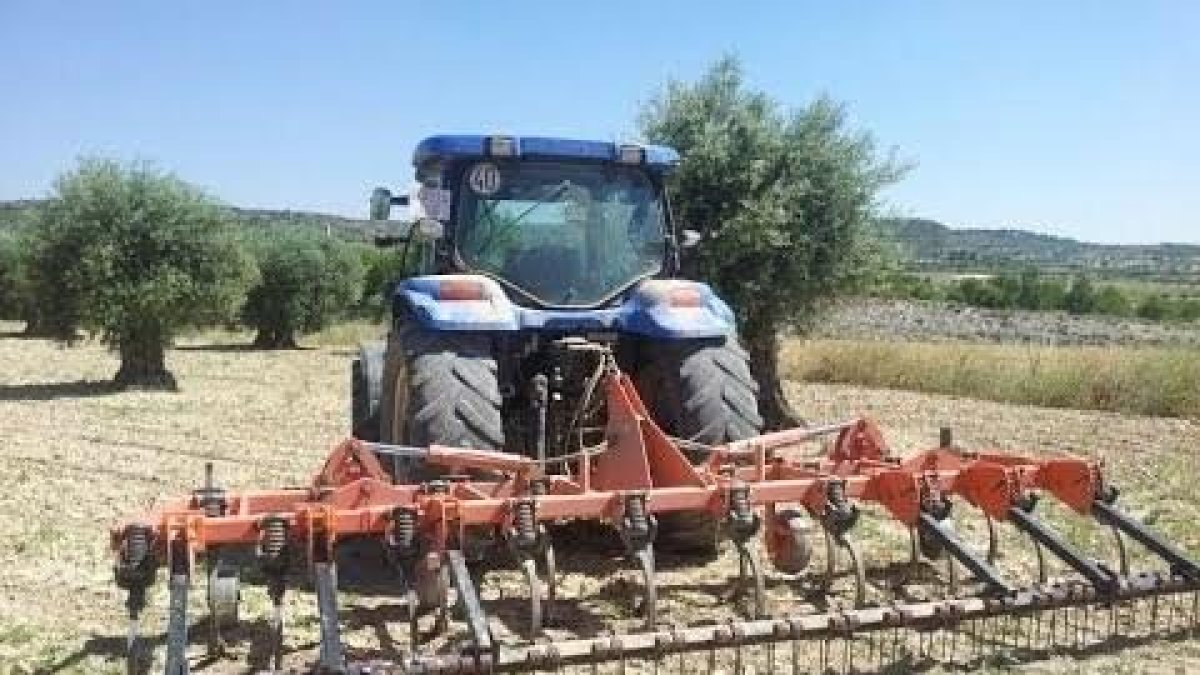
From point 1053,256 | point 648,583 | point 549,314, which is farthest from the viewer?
point 1053,256

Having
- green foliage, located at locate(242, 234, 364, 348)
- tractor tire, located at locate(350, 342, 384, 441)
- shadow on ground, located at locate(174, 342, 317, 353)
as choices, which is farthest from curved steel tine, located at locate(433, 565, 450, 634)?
green foliage, located at locate(242, 234, 364, 348)

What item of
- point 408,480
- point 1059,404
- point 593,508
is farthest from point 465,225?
point 1059,404

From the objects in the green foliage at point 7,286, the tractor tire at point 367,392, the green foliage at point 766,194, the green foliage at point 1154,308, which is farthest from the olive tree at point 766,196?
the green foliage at point 1154,308

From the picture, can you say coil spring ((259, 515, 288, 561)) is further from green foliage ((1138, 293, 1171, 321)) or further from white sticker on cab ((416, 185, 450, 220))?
green foliage ((1138, 293, 1171, 321))

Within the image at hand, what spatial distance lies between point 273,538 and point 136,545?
46 cm

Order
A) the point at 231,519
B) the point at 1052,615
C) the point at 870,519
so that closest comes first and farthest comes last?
the point at 231,519 → the point at 1052,615 → the point at 870,519

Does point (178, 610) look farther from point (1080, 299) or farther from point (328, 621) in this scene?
point (1080, 299)

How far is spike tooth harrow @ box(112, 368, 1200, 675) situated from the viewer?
4246mm

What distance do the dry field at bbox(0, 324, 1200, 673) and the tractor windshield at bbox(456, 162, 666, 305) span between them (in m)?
1.50

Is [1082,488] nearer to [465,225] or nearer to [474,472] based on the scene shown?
[474,472]

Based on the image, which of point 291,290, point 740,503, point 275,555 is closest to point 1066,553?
point 740,503

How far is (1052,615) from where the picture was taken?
5277mm

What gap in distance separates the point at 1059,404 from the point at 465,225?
11.2 m

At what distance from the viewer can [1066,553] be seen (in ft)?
16.5
